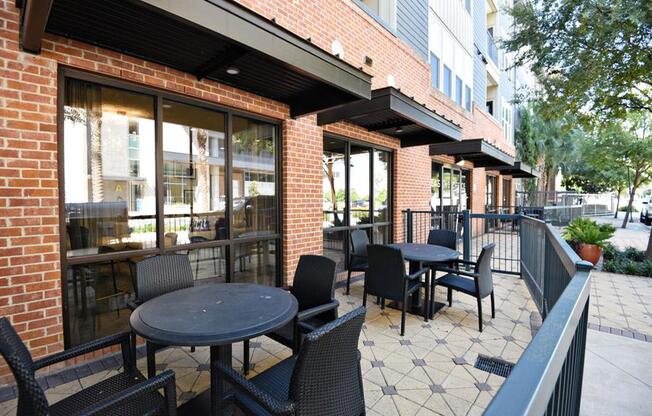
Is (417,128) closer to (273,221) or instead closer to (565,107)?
(273,221)

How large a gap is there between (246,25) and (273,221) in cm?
262

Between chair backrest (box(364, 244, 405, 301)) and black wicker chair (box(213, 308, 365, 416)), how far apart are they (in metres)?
1.90

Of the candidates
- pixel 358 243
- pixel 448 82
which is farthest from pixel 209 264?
pixel 448 82

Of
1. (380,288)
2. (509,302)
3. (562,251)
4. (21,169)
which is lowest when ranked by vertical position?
(509,302)

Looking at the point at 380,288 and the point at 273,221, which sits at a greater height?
the point at 273,221

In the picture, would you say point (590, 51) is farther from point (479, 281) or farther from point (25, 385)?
point (25, 385)

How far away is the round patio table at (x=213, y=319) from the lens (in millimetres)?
1681

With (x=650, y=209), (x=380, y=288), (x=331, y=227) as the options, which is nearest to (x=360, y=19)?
(x=331, y=227)

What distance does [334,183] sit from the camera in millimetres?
5656

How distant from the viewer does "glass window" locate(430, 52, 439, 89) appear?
8.41 meters

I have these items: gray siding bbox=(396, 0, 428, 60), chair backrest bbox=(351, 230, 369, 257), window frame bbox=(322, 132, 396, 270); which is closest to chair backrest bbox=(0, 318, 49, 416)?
chair backrest bbox=(351, 230, 369, 257)

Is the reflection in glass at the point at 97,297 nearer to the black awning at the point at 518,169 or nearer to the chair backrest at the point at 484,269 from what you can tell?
the chair backrest at the point at 484,269

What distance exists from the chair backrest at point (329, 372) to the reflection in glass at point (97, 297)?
8.19 feet

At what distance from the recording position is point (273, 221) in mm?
4461
